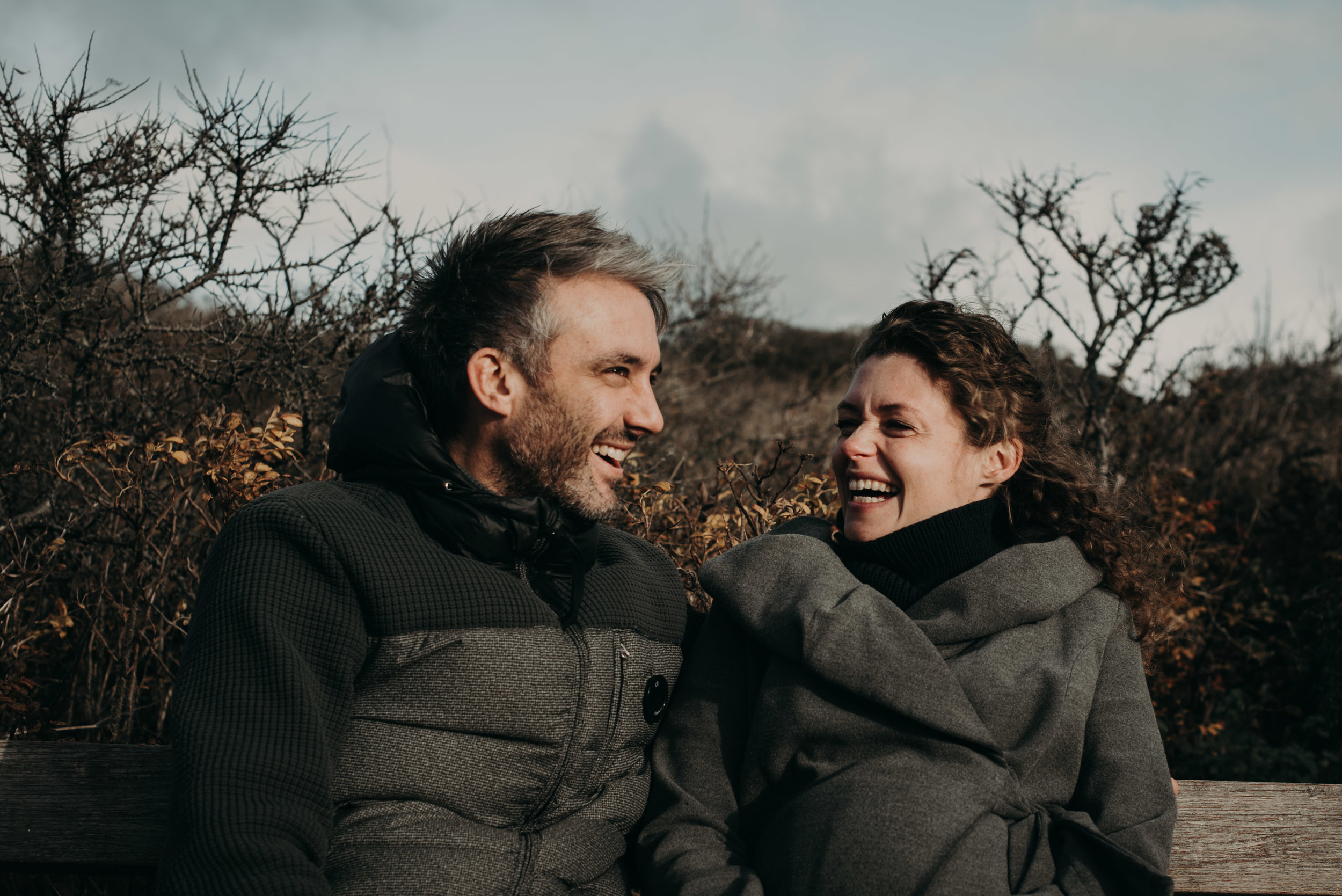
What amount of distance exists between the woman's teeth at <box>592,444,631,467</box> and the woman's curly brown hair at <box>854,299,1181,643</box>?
781 mm

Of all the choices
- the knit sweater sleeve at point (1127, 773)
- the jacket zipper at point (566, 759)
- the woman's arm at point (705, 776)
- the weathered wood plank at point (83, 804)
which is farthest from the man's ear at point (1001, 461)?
the weathered wood plank at point (83, 804)

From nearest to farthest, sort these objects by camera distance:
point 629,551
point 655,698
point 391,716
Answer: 1. point 391,716
2. point 655,698
3. point 629,551

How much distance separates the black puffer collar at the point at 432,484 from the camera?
7.30 ft

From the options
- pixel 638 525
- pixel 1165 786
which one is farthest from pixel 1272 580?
pixel 1165 786

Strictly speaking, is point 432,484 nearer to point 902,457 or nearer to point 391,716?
point 391,716

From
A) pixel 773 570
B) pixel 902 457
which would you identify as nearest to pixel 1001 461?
pixel 902 457

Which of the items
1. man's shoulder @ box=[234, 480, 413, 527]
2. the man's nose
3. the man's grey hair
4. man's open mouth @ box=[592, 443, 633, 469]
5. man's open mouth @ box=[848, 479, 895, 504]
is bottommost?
man's shoulder @ box=[234, 480, 413, 527]

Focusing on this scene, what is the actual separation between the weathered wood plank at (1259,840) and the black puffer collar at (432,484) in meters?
1.73

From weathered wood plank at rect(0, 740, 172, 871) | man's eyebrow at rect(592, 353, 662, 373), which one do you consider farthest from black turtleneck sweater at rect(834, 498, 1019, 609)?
weathered wood plank at rect(0, 740, 172, 871)

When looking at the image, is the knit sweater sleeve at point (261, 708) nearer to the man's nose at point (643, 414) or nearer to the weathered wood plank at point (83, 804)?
the weathered wood plank at point (83, 804)

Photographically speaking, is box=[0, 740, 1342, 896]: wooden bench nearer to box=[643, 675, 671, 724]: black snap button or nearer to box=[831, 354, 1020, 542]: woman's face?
box=[831, 354, 1020, 542]: woman's face

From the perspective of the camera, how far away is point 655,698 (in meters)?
2.42

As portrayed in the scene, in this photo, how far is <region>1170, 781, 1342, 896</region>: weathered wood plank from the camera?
8.33ft

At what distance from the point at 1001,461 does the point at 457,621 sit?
1.53 metres
